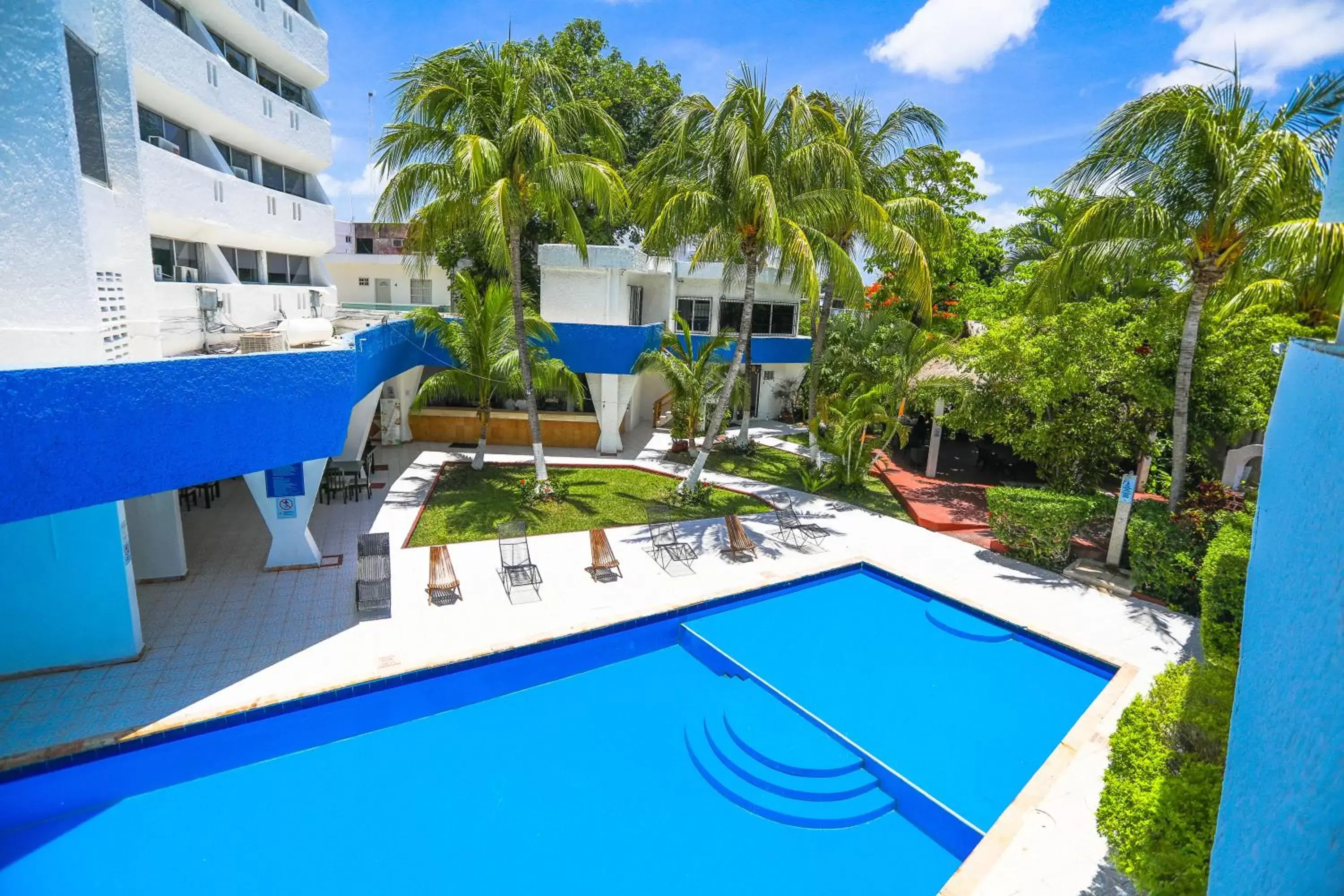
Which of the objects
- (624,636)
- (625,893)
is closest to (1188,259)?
(624,636)

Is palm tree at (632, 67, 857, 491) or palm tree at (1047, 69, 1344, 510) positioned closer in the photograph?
palm tree at (1047, 69, 1344, 510)

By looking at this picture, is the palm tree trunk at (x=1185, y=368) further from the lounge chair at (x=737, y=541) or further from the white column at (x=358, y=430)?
the white column at (x=358, y=430)

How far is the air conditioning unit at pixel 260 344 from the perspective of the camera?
9281 millimetres

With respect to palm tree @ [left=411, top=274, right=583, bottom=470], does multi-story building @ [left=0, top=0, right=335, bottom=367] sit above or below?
above

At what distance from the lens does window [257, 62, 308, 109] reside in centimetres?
1620

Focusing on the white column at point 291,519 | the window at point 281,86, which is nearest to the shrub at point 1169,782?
the white column at point 291,519

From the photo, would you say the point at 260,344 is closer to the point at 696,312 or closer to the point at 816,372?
the point at 816,372

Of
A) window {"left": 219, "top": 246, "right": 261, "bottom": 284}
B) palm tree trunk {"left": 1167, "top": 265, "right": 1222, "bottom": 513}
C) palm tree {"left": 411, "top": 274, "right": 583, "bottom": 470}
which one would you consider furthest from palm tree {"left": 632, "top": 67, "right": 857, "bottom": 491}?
window {"left": 219, "top": 246, "right": 261, "bottom": 284}

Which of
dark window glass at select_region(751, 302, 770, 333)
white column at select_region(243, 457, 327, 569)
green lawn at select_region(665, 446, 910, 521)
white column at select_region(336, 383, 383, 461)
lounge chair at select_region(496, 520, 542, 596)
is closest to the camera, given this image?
white column at select_region(243, 457, 327, 569)

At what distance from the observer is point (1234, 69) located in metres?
11.1

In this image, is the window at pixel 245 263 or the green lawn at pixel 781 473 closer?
the window at pixel 245 263

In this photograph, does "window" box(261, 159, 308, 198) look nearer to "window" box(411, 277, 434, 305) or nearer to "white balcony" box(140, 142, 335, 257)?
"white balcony" box(140, 142, 335, 257)

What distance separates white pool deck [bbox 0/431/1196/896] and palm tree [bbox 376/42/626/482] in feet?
21.1

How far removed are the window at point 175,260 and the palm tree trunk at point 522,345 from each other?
6248mm
